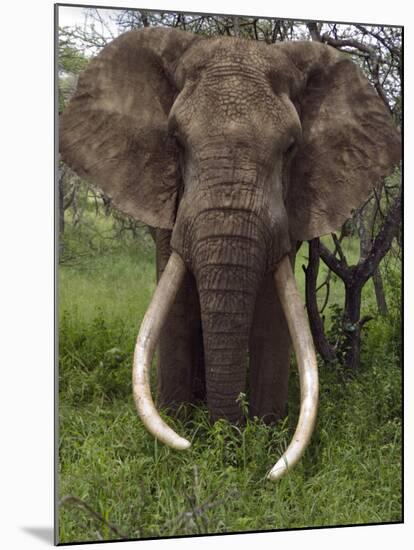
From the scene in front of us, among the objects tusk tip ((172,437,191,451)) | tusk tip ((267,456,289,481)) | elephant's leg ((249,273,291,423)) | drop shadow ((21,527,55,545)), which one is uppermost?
elephant's leg ((249,273,291,423))

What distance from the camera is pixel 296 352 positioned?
461 centimetres

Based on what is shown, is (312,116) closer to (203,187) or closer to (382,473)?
(203,187)

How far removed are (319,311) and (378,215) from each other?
19.3 inches

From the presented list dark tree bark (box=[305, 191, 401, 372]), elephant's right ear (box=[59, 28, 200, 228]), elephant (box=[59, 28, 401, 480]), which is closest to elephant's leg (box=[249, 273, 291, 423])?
elephant (box=[59, 28, 401, 480])

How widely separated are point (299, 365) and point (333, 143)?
92cm

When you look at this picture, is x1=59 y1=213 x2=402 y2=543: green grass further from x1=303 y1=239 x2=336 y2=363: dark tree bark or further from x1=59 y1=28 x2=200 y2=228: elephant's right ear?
x1=59 y1=28 x2=200 y2=228: elephant's right ear

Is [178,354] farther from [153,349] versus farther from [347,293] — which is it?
[347,293]

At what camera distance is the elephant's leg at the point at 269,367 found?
4.93m

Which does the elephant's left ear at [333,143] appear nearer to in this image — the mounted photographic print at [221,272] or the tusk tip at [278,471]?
the mounted photographic print at [221,272]

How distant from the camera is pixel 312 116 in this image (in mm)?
4887

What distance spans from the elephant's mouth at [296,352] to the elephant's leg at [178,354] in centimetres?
23

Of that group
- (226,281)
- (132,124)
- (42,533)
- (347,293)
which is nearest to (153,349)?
(226,281)

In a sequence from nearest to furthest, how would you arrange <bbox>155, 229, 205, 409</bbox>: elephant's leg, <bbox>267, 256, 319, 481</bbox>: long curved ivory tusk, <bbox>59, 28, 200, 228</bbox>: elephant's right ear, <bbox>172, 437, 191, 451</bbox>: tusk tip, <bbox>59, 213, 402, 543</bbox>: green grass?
<bbox>172, 437, 191, 451</bbox>: tusk tip
<bbox>267, 256, 319, 481</bbox>: long curved ivory tusk
<bbox>59, 213, 402, 543</bbox>: green grass
<bbox>59, 28, 200, 228</bbox>: elephant's right ear
<bbox>155, 229, 205, 409</bbox>: elephant's leg

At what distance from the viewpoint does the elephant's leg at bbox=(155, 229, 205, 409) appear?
15.9 ft
